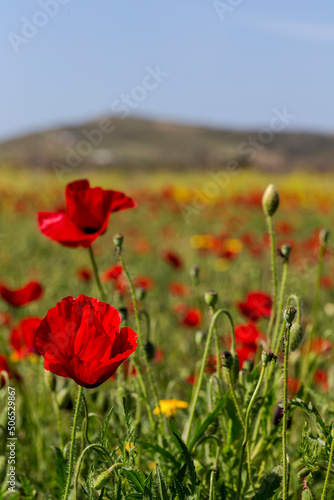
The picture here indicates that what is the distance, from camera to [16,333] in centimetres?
185

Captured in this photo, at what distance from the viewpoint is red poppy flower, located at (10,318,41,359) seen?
1.63 meters

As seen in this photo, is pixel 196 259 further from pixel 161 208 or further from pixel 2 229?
pixel 161 208

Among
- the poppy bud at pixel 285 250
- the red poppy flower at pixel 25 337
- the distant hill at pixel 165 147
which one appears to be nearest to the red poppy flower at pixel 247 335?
the poppy bud at pixel 285 250

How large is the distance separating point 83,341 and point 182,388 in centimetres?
105

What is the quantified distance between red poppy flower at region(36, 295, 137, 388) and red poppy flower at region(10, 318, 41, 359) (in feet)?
2.40

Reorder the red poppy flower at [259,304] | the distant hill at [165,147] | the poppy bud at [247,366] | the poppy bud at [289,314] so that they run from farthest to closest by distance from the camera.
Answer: the distant hill at [165,147]
the red poppy flower at [259,304]
the poppy bud at [247,366]
the poppy bud at [289,314]

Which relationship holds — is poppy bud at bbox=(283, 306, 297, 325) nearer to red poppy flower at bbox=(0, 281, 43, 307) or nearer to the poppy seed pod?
the poppy seed pod

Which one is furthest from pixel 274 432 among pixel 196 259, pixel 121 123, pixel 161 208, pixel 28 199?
pixel 121 123

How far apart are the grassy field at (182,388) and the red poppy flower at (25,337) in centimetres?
5

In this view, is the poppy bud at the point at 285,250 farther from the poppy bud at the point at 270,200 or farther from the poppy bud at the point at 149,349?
the poppy bud at the point at 149,349

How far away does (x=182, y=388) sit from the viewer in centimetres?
179

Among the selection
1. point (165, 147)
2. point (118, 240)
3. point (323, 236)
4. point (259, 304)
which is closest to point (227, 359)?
point (118, 240)

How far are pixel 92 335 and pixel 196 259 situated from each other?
13.1 ft

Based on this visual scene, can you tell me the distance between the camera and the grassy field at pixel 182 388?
0.87m
